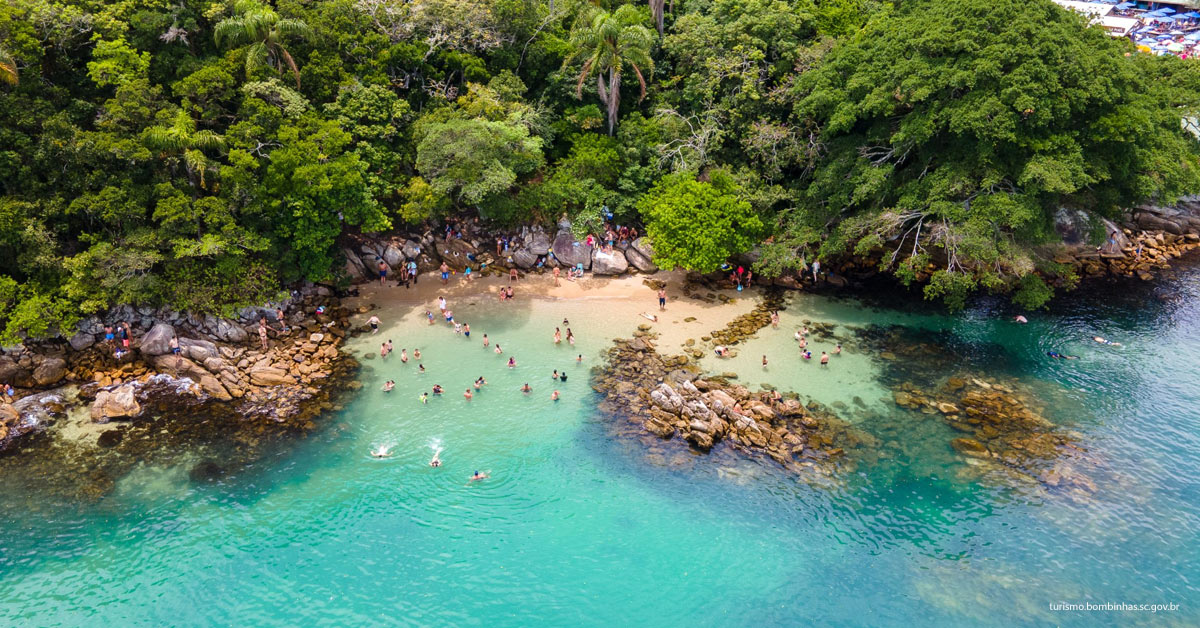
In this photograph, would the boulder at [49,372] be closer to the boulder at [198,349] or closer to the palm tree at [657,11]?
the boulder at [198,349]

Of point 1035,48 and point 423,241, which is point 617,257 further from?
point 1035,48

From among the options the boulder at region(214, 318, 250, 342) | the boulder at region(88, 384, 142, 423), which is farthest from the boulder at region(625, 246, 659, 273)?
the boulder at region(88, 384, 142, 423)

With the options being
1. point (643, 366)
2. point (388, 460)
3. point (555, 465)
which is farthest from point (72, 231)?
point (643, 366)

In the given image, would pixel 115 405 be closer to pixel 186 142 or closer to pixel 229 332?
pixel 229 332

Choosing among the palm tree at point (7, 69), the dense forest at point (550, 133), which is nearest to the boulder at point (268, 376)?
the dense forest at point (550, 133)

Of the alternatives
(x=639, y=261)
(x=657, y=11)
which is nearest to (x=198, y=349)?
(x=639, y=261)
